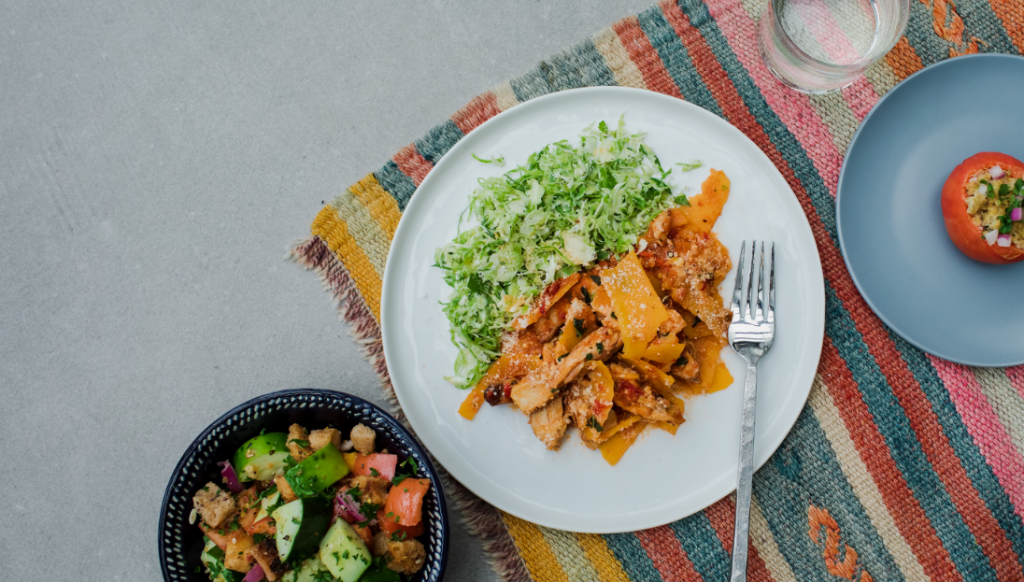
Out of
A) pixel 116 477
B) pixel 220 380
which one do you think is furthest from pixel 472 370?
pixel 116 477

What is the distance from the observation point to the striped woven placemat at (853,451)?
2.34m

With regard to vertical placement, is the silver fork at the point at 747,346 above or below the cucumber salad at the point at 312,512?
below

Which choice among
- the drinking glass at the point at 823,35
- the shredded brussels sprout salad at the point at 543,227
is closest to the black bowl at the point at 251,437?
the shredded brussels sprout salad at the point at 543,227

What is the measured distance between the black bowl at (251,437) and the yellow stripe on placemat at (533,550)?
433 millimetres

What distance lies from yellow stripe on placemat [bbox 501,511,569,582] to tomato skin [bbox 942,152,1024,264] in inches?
78.6

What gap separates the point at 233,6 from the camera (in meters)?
2.66

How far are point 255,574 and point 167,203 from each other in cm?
166

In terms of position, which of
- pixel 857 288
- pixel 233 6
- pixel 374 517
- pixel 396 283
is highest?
pixel 233 6

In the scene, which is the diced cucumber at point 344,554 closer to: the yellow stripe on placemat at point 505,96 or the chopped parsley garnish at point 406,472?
the chopped parsley garnish at point 406,472

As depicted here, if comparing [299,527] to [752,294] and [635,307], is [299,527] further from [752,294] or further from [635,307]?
[752,294]

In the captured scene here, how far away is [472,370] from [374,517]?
64cm

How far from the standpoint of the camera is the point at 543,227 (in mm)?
2244

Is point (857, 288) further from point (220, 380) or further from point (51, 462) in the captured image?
point (51, 462)

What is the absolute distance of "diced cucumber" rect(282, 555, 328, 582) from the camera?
1973mm
